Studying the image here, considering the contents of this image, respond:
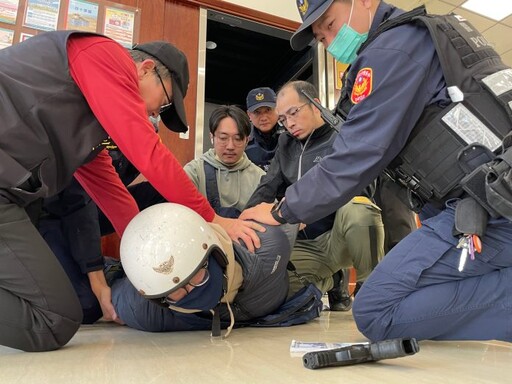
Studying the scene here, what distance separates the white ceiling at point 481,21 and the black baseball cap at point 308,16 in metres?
2.64

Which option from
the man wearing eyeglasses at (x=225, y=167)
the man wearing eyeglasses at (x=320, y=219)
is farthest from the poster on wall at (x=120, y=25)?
the man wearing eyeglasses at (x=320, y=219)

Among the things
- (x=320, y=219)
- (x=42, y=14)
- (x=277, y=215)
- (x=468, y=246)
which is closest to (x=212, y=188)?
(x=320, y=219)

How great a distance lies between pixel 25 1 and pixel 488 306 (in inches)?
100

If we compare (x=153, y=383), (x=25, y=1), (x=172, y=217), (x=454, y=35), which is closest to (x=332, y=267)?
(x=172, y=217)

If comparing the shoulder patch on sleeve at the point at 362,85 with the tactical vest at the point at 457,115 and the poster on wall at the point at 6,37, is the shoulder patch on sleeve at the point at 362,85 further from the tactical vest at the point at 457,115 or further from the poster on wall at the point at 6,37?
the poster on wall at the point at 6,37

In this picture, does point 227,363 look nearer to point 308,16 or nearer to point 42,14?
point 308,16

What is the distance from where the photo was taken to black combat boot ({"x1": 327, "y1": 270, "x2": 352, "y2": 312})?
6.87 feet

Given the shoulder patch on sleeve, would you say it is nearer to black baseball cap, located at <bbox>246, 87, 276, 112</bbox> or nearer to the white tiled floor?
the white tiled floor

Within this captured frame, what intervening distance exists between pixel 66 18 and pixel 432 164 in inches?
83.6

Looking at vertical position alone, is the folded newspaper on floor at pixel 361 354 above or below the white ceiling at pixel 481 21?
below

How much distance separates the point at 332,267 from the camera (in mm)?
1935

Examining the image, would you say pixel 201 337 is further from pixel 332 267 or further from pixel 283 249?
pixel 332 267

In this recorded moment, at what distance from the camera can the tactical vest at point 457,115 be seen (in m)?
0.99

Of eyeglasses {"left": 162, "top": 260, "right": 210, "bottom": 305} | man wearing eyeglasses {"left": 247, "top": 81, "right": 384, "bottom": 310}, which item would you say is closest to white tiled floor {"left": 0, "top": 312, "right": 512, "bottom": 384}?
eyeglasses {"left": 162, "top": 260, "right": 210, "bottom": 305}
